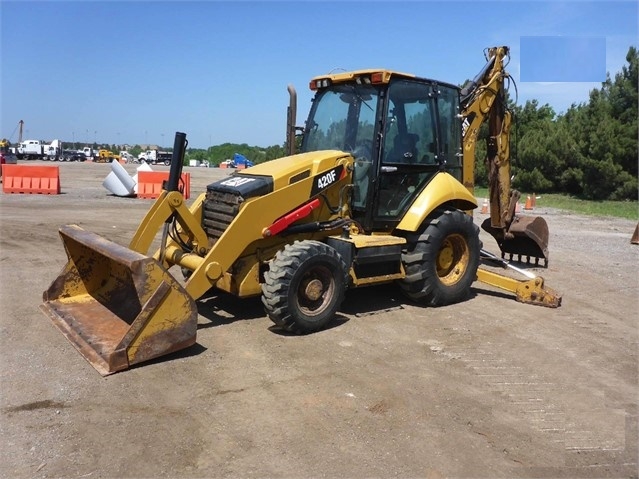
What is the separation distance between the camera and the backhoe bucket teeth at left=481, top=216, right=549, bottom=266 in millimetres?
8883

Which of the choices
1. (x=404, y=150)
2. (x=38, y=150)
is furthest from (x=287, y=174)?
(x=38, y=150)

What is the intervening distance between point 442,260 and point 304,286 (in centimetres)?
228

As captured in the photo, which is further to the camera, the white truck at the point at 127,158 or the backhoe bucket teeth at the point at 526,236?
the white truck at the point at 127,158

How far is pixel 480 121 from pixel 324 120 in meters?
2.29

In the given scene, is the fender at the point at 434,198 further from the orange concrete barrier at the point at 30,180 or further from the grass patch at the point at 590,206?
the orange concrete barrier at the point at 30,180

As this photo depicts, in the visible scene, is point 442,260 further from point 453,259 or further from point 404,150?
point 404,150

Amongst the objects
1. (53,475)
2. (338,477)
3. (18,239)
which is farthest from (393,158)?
(18,239)

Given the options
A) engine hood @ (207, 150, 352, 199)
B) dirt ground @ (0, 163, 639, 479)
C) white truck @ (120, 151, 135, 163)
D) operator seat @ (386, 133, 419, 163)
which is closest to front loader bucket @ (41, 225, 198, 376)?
dirt ground @ (0, 163, 639, 479)

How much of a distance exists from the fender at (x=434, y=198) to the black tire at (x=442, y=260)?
18 centimetres

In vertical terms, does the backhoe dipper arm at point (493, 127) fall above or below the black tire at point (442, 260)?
above

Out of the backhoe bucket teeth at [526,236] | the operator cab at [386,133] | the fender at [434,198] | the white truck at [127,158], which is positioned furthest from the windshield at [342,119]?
the white truck at [127,158]

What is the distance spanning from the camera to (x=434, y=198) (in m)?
6.92

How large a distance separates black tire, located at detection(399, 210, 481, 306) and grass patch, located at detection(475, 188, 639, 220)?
14.6 m

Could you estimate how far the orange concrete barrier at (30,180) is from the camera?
1908 centimetres
